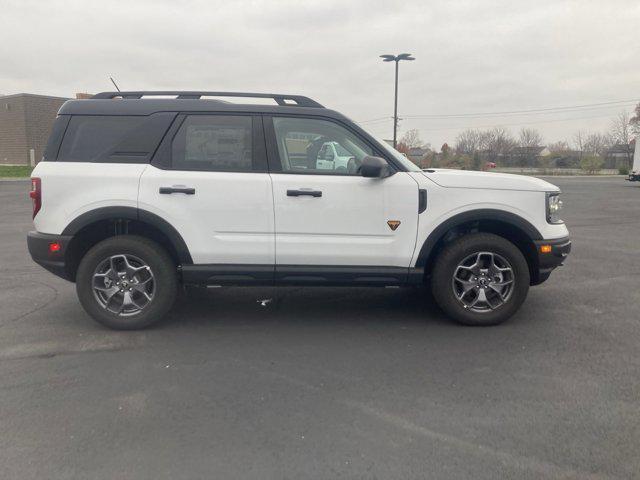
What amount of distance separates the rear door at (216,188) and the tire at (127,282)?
12.6 inches

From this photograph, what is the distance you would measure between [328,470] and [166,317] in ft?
9.83

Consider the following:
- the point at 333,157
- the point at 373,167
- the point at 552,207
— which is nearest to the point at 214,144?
the point at 333,157

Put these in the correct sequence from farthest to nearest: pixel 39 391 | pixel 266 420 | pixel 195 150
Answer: pixel 195 150 < pixel 39 391 < pixel 266 420

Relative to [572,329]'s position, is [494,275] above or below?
above

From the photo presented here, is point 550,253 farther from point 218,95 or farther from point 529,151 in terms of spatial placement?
point 529,151

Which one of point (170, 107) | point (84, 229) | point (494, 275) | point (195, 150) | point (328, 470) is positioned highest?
point (170, 107)

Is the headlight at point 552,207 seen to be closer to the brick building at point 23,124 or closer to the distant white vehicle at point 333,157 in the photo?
the distant white vehicle at point 333,157

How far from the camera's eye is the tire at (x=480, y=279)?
4922 mm

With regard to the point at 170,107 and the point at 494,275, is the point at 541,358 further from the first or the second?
the point at 170,107

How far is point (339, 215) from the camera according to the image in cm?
481

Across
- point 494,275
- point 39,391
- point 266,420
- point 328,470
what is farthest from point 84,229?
point 494,275

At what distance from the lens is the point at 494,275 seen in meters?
5.00

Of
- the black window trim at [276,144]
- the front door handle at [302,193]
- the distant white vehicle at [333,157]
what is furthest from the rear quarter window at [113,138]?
the distant white vehicle at [333,157]

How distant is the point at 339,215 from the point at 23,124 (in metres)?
49.5
